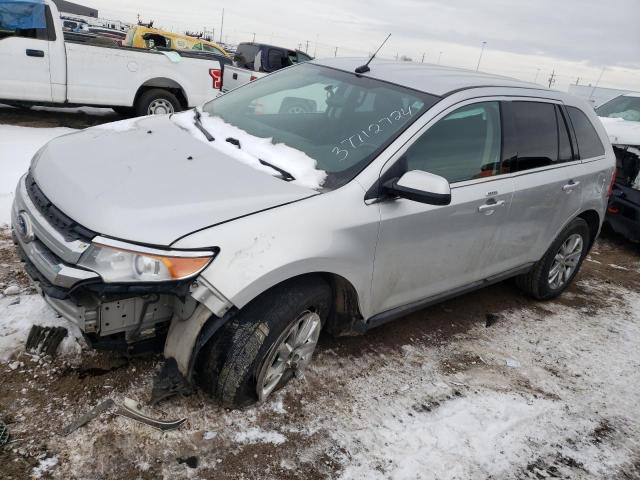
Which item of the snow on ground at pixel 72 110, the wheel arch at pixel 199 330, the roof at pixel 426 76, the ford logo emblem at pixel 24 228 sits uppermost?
the roof at pixel 426 76

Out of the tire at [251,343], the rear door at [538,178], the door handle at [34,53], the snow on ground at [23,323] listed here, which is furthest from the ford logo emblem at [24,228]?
the door handle at [34,53]

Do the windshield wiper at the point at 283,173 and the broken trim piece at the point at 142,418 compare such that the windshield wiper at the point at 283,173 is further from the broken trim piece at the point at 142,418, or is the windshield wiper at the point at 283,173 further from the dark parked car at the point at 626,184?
the dark parked car at the point at 626,184

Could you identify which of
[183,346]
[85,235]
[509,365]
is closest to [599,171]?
[509,365]

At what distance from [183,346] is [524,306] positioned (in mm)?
3361

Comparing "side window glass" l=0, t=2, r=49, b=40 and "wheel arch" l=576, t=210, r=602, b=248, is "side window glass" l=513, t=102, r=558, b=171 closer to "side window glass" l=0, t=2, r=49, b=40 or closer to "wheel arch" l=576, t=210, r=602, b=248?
"wheel arch" l=576, t=210, r=602, b=248

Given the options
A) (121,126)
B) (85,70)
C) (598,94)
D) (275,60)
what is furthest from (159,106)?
(598,94)

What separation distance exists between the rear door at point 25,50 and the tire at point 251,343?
6.91 meters

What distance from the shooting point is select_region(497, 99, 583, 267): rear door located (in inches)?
140

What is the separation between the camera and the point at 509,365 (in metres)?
3.58

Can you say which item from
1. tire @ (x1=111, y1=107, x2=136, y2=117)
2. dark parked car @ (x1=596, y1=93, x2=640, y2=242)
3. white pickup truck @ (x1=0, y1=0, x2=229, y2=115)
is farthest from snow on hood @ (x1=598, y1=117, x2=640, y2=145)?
tire @ (x1=111, y1=107, x2=136, y2=117)

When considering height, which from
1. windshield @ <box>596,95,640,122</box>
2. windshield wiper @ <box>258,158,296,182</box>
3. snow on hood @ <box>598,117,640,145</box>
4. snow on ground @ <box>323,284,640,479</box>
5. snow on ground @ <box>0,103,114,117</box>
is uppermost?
windshield @ <box>596,95,640,122</box>

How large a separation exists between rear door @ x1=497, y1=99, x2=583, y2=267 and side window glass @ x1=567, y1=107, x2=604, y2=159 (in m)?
0.13

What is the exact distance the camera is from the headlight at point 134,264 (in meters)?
2.08

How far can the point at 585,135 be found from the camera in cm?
427
